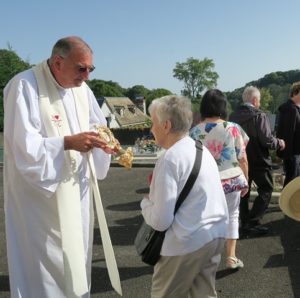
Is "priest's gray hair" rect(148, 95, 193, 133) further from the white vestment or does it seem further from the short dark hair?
the short dark hair

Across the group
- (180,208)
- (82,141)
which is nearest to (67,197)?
(82,141)

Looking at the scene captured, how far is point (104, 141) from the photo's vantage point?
277cm

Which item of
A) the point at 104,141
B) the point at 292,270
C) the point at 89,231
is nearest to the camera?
the point at 104,141

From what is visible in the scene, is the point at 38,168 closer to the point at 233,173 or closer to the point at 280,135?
the point at 233,173

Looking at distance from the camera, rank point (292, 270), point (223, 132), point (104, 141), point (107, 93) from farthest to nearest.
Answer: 1. point (107, 93)
2. point (292, 270)
3. point (223, 132)
4. point (104, 141)

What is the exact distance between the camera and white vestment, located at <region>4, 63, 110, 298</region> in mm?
2600

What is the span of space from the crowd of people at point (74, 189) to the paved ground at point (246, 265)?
105 centimetres

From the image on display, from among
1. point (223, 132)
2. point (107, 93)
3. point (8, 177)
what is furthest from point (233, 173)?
point (107, 93)

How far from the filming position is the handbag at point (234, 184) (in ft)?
13.1

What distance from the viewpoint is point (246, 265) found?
4.46 metres

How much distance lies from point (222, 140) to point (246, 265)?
150 cm

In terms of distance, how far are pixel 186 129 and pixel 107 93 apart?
82746 mm

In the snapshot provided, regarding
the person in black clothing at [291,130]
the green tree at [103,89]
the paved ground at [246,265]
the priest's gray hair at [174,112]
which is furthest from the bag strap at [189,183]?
the green tree at [103,89]

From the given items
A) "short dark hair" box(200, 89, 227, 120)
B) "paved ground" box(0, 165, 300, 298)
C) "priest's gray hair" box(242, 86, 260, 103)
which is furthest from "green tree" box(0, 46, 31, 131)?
"short dark hair" box(200, 89, 227, 120)
